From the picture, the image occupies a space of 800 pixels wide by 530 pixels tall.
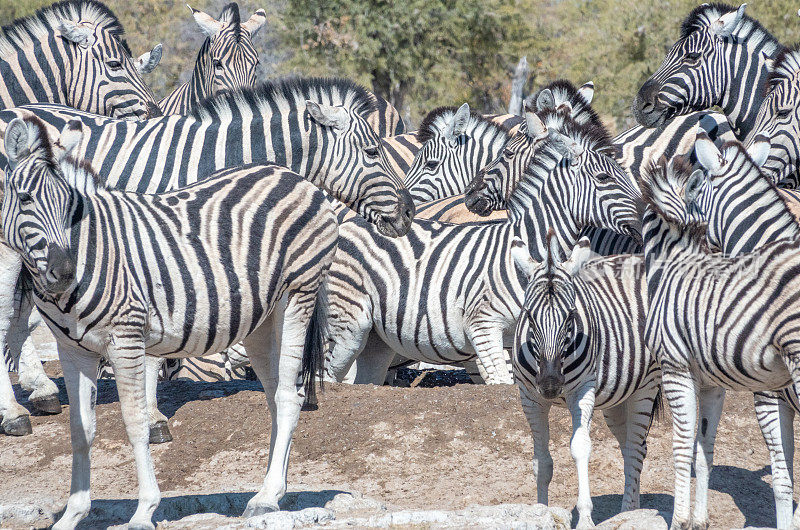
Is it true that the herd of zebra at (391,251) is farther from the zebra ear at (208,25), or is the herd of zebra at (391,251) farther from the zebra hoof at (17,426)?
the zebra ear at (208,25)

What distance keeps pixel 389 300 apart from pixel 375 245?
1.79 ft

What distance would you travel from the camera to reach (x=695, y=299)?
5578mm

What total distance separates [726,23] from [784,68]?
42.5 inches

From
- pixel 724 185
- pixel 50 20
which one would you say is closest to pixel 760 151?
pixel 724 185

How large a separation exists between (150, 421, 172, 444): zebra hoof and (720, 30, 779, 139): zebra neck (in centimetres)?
603

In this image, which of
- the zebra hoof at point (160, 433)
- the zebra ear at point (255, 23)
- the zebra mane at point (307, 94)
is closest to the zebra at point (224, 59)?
the zebra ear at point (255, 23)

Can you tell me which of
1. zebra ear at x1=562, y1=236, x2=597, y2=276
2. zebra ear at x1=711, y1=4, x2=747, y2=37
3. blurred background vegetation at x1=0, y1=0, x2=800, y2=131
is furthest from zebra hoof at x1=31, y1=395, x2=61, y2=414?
blurred background vegetation at x1=0, y1=0, x2=800, y2=131

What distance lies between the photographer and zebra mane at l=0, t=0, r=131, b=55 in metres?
9.40

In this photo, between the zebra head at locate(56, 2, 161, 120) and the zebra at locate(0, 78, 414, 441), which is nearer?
the zebra at locate(0, 78, 414, 441)

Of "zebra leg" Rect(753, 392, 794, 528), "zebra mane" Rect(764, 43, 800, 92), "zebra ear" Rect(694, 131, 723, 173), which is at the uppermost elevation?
"zebra mane" Rect(764, 43, 800, 92)

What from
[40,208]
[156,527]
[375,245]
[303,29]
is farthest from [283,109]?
[303,29]

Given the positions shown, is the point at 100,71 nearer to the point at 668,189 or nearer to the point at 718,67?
the point at 668,189

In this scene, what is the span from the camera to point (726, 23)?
31.6 ft

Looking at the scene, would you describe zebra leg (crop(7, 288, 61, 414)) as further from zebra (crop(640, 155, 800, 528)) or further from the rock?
zebra (crop(640, 155, 800, 528))
